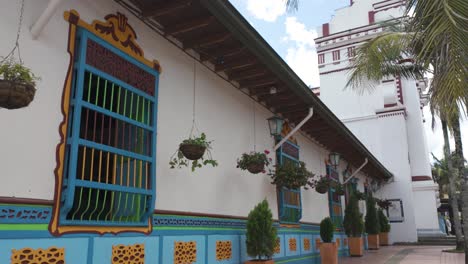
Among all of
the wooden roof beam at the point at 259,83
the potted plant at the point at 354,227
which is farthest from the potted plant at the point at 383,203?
the wooden roof beam at the point at 259,83

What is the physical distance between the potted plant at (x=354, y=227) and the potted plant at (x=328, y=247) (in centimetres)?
316

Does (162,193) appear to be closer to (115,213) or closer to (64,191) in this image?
(115,213)

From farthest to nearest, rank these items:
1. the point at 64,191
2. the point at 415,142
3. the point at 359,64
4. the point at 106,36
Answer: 1. the point at 415,142
2. the point at 359,64
3. the point at 106,36
4. the point at 64,191

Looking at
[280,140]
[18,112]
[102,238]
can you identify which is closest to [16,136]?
[18,112]

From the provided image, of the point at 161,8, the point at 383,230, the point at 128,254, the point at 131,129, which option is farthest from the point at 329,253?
the point at 383,230

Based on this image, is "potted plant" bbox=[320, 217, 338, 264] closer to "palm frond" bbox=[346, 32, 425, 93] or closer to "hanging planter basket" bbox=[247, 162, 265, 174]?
"palm frond" bbox=[346, 32, 425, 93]

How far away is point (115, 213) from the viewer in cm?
430

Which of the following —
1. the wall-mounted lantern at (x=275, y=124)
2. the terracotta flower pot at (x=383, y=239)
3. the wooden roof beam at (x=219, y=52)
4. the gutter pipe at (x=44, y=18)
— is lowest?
the terracotta flower pot at (x=383, y=239)

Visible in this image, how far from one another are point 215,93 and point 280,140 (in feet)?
8.90

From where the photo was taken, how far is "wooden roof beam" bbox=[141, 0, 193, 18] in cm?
480

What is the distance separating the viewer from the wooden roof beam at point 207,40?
5.50 metres

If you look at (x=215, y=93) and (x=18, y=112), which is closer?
(x=18, y=112)

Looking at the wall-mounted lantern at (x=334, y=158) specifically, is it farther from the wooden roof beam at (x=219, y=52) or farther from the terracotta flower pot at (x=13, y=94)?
the terracotta flower pot at (x=13, y=94)

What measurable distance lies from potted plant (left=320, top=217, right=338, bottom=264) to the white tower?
1177 cm
